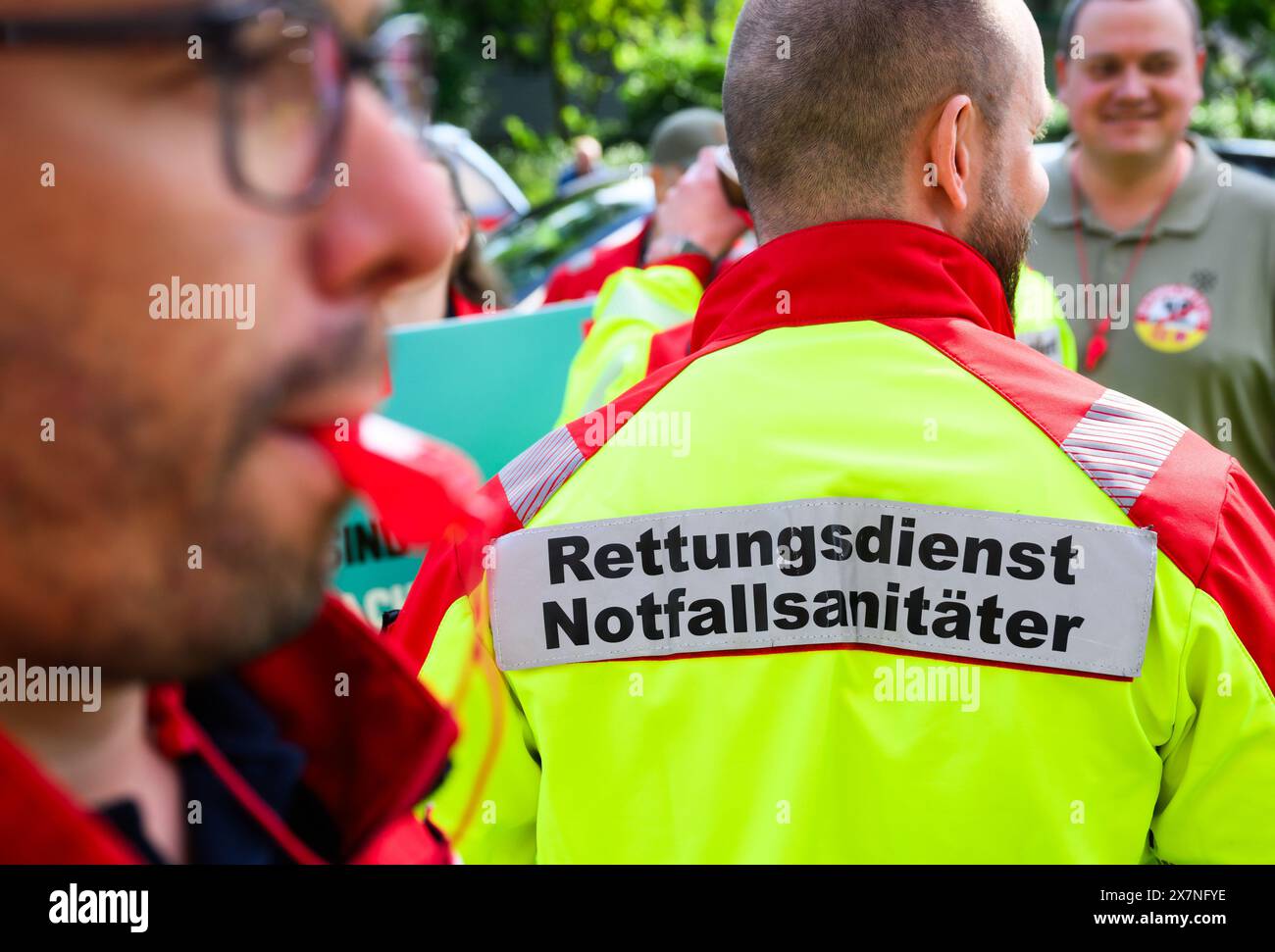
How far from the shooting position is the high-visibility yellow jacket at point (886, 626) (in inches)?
62.9

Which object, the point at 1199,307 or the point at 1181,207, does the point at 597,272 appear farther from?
the point at 1199,307

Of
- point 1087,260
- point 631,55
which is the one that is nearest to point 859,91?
point 1087,260

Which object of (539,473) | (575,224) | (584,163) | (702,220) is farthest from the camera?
(584,163)

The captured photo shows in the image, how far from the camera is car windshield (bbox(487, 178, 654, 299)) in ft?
23.7

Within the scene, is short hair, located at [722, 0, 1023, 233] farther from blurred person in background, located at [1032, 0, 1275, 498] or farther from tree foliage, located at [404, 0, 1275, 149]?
tree foliage, located at [404, 0, 1275, 149]

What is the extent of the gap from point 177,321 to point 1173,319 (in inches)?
145

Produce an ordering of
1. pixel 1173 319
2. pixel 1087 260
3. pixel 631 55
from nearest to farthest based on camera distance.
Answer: pixel 1173 319
pixel 1087 260
pixel 631 55

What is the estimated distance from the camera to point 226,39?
23.3 inches

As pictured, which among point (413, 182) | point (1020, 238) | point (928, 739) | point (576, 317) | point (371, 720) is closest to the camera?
point (413, 182)

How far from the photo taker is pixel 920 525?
64.5 inches
